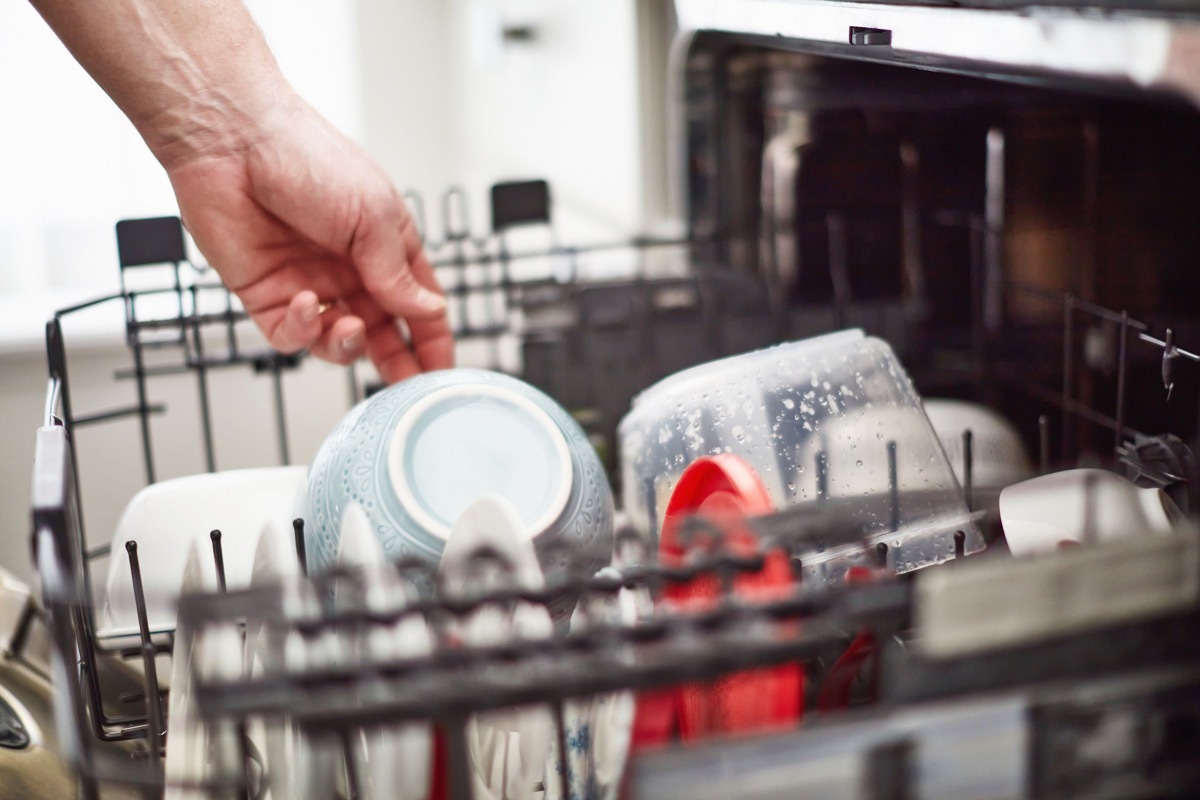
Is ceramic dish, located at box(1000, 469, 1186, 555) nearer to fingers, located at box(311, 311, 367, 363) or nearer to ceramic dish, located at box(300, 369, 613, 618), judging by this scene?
ceramic dish, located at box(300, 369, 613, 618)

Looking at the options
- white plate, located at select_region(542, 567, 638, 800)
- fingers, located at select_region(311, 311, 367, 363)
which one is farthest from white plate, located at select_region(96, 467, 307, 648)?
white plate, located at select_region(542, 567, 638, 800)

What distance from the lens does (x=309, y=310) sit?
0.64 meters

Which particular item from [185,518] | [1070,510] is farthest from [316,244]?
[1070,510]

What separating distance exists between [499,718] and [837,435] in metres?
0.22

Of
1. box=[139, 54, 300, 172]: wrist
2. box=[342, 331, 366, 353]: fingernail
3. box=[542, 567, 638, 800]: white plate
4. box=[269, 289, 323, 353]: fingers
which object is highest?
box=[139, 54, 300, 172]: wrist

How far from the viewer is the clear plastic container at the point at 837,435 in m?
0.49

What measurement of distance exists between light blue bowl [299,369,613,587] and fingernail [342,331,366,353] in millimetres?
197

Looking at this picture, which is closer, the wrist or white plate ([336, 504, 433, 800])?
white plate ([336, 504, 433, 800])

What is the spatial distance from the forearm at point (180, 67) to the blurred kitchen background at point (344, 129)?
0.44 metres

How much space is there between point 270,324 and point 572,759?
43 cm

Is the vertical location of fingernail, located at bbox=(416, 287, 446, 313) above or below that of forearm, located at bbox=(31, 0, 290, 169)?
below

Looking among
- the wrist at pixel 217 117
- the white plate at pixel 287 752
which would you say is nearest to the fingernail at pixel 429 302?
the wrist at pixel 217 117

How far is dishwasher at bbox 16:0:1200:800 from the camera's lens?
264 mm

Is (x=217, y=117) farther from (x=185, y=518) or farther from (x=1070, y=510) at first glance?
(x=1070, y=510)
